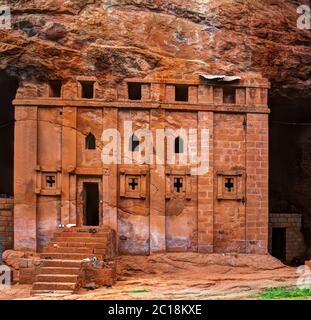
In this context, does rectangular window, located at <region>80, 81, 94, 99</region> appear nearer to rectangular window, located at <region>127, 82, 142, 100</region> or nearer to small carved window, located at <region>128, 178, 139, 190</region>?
rectangular window, located at <region>127, 82, 142, 100</region>

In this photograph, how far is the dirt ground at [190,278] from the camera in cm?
1596

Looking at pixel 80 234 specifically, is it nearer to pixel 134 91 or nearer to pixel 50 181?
pixel 50 181

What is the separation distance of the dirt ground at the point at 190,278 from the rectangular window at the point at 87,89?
6381mm

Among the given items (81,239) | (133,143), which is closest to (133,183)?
(133,143)

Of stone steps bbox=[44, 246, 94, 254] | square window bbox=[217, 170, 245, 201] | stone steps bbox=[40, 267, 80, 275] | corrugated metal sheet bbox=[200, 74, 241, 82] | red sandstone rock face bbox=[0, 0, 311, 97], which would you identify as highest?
red sandstone rock face bbox=[0, 0, 311, 97]

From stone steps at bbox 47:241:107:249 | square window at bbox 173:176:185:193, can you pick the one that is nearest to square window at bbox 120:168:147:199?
square window at bbox 173:176:185:193

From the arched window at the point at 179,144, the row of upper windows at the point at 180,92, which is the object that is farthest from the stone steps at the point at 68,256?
the row of upper windows at the point at 180,92

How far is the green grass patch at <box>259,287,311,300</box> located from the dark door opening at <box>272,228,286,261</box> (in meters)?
8.35

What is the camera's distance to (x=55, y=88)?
2109 cm

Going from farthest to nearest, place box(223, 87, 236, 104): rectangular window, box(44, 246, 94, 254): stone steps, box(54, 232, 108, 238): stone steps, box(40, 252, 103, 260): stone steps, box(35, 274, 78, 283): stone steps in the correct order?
1. box(223, 87, 236, 104): rectangular window
2. box(54, 232, 108, 238): stone steps
3. box(44, 246, 94, 254): stone steps
4. box(40, 252, 103, 260): stone steps
5. box(35, 274, 78, 283): stone steps

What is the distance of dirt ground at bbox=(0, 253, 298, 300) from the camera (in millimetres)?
15961

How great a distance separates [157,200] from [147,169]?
47.6 inches

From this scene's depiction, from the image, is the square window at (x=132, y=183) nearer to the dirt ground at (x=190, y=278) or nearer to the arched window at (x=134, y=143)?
the arched window at (x=134, y=143)

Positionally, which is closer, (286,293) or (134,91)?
(286,293)
